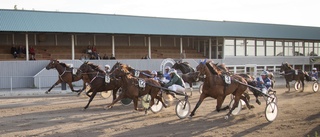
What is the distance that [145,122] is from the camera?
398 inches

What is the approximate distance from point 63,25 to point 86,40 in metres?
4.47

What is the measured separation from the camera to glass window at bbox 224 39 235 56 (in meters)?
31.4

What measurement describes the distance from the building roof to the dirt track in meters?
11.4

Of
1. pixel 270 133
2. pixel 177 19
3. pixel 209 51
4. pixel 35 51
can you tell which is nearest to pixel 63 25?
pixel 35 51

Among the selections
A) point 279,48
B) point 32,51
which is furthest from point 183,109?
point 279,48

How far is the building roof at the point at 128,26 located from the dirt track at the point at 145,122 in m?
11.4

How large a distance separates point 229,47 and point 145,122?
2302 cm

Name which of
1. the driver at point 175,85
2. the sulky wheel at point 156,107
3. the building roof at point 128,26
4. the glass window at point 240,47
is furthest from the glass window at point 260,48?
the sulky wheel at point 156,107

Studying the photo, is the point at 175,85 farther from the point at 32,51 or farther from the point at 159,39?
the point at 159,39

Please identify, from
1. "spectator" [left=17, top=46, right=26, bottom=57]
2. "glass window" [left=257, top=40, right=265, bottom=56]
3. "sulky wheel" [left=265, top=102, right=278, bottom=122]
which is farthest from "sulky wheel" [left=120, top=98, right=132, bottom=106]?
"glass window" [left=257, top=40, right=265, bottom=56]

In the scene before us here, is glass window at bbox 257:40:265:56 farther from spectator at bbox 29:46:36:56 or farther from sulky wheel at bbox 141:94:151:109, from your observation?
sulky wheel at bbox 141:94:151:109

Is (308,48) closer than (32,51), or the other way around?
(32,51)

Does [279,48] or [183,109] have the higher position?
[279,48]

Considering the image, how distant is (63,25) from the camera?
24203mm
